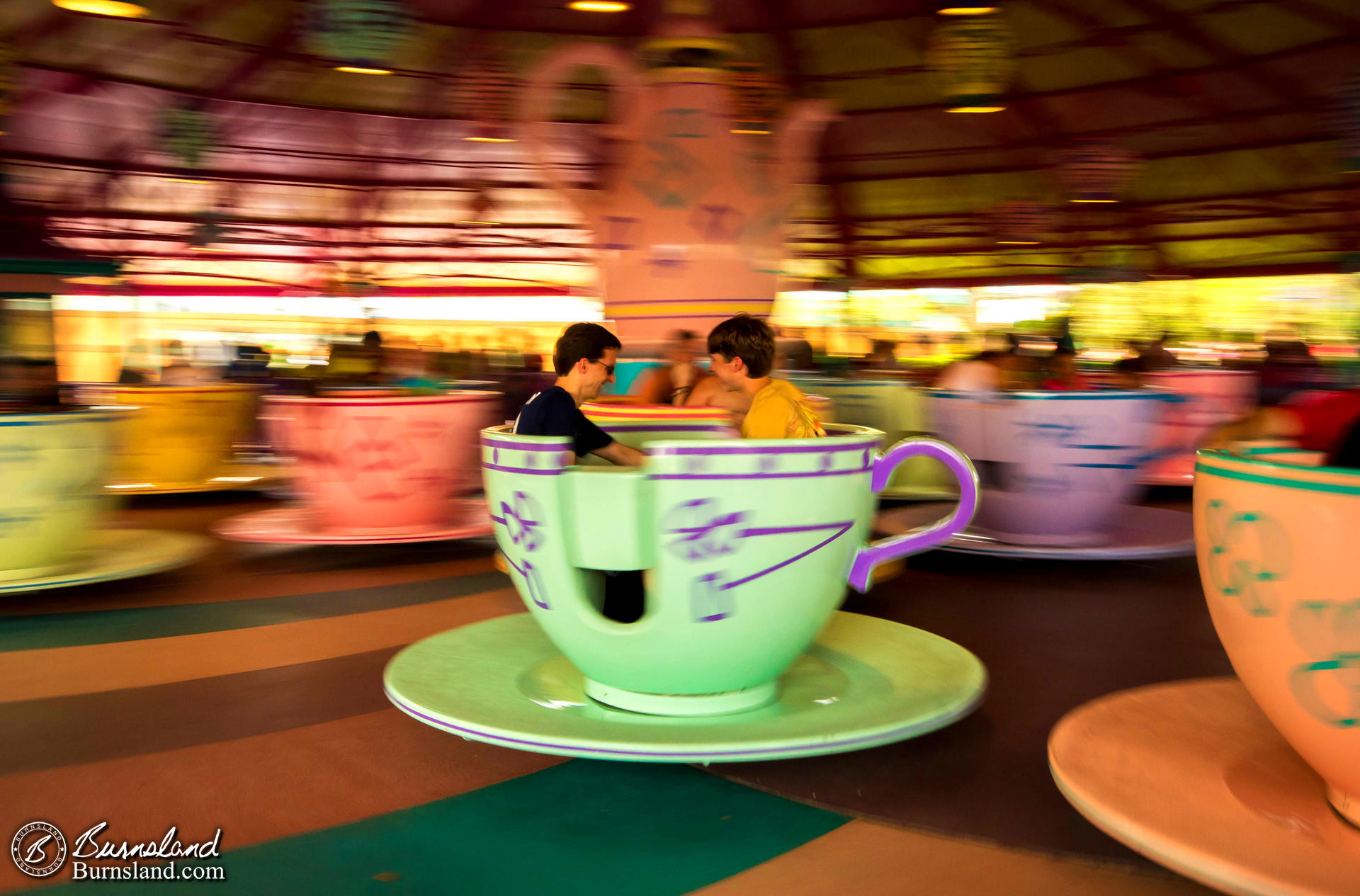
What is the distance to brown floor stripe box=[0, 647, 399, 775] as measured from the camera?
1600 mm

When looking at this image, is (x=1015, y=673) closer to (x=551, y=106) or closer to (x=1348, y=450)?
(x=1348, y=450)

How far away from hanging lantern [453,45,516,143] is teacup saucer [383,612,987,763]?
8.20 feet

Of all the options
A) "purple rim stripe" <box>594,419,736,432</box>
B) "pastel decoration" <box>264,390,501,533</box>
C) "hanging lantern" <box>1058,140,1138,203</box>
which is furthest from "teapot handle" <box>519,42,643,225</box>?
"hanging lantern" <box>1058,140,1138,203</box>

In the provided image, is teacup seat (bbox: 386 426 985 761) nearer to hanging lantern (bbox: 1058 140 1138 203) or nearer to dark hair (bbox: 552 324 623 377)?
dark hair (bbox: 552 324 623 377)

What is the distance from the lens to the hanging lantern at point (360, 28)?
3.49 meters

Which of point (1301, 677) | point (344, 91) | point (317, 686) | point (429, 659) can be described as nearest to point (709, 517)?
point (429, 659)

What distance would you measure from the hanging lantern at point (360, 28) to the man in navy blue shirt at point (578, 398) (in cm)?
214

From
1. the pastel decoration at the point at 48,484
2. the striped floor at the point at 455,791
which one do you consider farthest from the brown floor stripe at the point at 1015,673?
the pastel decoration at the point at 48,484

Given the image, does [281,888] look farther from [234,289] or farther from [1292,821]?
[234,289]

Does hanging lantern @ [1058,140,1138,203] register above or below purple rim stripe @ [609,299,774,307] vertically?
above

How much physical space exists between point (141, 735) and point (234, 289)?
21.8 m

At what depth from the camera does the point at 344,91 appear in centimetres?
1207

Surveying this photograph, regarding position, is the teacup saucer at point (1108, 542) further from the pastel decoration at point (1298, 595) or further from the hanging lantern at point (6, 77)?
the hanging lantern at point (6, 77)

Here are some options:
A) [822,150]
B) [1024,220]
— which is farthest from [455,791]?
[822,150]
